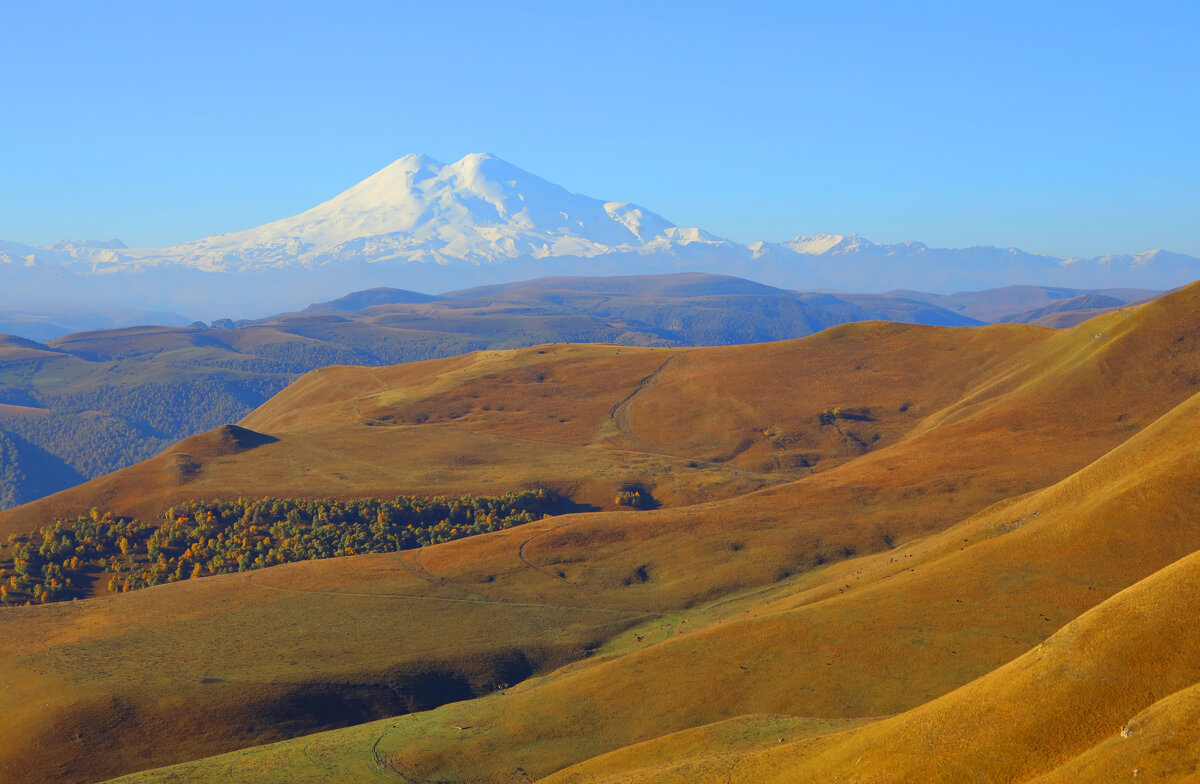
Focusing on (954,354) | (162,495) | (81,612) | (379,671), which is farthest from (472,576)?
(954,354)

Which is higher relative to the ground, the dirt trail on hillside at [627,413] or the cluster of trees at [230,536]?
the dirt trail on hillside at [627,413]

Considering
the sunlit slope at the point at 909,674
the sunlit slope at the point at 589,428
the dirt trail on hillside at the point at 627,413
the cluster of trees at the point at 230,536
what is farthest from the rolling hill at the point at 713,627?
the dirt trail on hillside at the point at 627,413

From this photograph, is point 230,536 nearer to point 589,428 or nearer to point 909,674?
point 589,428

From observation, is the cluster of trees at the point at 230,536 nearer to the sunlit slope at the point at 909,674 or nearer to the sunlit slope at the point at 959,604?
the sunlit slope at the point at 909,674

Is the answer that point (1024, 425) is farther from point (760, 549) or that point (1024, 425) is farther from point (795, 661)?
point (795, 661)

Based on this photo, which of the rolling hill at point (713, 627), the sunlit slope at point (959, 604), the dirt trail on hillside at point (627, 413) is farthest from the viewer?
the dirt trail on hillside at point (627, 413)

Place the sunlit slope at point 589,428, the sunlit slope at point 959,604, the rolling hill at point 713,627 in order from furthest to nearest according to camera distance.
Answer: the sunlit slope at point 589,428
the sunlit slope at point 959,604
the rolling hill at point 713,627
